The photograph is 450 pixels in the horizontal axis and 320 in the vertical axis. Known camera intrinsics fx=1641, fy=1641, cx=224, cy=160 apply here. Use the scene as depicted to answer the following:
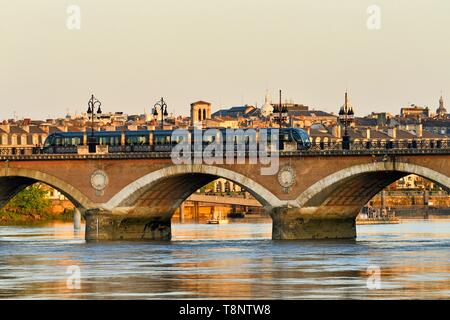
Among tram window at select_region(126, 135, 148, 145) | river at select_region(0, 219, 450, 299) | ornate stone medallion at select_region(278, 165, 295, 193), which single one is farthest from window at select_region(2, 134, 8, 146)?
ornate stone medallion at select_region(278, 165, 295, 193)

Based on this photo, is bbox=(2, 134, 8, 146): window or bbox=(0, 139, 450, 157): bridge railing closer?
bbox=(0, 139, 450, 157): bridge railing

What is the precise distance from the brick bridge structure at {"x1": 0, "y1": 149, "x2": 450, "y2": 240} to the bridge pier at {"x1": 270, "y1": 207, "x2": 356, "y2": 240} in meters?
0.06

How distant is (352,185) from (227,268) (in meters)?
26.0

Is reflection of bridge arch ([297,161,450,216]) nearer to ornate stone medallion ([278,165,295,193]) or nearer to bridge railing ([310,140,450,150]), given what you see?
ornate stone medallion ([278,165,295,193])

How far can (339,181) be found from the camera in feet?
343

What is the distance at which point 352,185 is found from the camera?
352ft

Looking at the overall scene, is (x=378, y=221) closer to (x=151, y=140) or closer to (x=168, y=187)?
(x=151, y=140)

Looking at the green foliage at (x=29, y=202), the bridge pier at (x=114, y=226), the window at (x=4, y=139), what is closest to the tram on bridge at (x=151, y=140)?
the bridge pier at (x=114, y=226)

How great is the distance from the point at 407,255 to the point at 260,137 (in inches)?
852

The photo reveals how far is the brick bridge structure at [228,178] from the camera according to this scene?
10400 cm

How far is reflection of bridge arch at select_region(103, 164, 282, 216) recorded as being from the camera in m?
108

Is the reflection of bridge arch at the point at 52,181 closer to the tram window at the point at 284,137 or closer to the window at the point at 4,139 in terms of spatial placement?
the tram window at the point at 284,137
